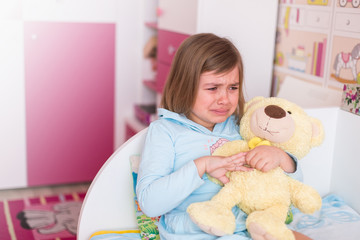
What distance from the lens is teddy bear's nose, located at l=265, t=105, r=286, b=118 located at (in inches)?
51.4

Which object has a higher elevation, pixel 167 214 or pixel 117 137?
pixel 167 214

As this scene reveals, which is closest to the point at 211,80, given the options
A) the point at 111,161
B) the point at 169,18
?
the point at 111,161

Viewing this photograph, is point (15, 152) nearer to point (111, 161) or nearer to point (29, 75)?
point (29, 75)

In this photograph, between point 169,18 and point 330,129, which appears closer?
point 330,129

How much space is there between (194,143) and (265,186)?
0.76 ft

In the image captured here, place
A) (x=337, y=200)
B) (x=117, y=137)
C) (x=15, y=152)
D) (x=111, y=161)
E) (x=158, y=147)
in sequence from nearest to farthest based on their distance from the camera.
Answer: (x=158, y=147)
(x=111, y=161)
(x=337, y=200)
(x=15, y=152)
(x=117, y=137)

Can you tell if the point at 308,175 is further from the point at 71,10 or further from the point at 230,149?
the point at 71,10

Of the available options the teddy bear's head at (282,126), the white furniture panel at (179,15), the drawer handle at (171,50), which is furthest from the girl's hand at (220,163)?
the drawer handle at (171,50)

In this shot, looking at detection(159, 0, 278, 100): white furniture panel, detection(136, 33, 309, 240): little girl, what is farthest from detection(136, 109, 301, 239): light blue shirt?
detection(159, 0, 278, 100): white furniture panel

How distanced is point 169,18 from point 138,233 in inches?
53.7

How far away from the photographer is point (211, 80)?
131 cm

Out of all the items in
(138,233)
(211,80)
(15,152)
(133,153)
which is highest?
(211,80)

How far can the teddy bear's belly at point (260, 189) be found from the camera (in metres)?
1.22

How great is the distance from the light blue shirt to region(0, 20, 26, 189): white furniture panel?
1.49 meters
